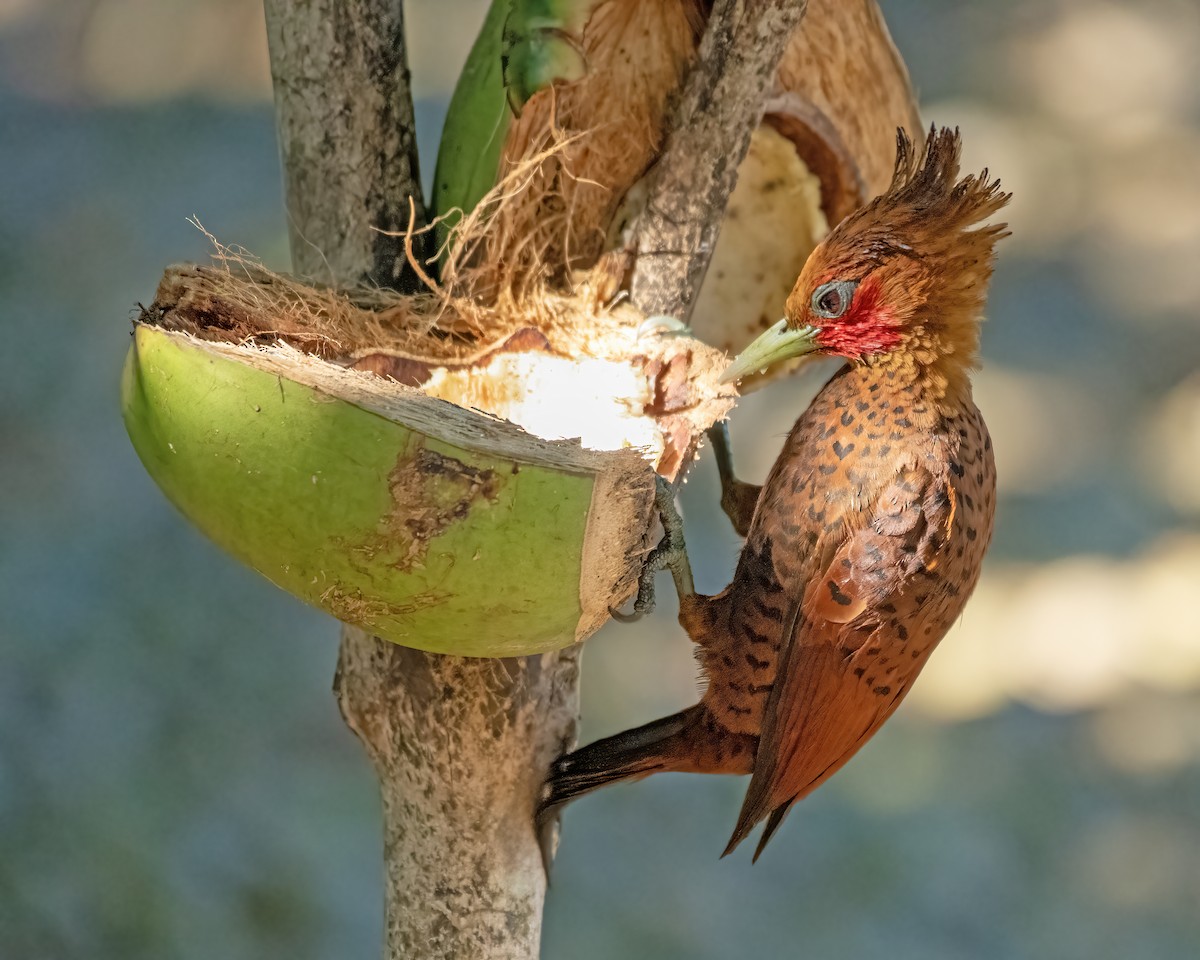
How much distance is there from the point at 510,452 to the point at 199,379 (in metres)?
0.18

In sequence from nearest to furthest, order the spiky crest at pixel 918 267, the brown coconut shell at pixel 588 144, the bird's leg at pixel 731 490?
1. the spiky crest at pixel 918 267
2. the brown coconut shell at pixel 588 144
3. the bird's leg at pixel 731 490

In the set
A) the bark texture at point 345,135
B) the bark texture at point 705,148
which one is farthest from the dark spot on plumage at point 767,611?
the bark texture at point 345,135

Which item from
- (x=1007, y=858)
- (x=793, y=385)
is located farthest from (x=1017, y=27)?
(x=1007, y=858)

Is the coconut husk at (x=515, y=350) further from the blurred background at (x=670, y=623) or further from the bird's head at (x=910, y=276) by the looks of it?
the blurred background at (x=670, y=623)

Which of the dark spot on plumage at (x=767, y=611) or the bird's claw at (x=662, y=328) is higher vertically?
Answer: the bird's claw at (x=662, y=328)

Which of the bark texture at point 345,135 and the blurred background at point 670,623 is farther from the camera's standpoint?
the blurred background at point 670,623

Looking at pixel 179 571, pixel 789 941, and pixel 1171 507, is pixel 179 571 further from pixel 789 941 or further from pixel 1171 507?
pixel 1171 507

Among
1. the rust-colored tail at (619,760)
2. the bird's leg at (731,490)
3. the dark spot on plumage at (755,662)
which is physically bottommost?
the rust-colored tail at (619,760)

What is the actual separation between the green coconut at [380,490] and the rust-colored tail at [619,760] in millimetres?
211

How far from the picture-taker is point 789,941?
2.03 meters

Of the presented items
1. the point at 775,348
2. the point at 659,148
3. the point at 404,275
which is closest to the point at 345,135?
the point at 404,275

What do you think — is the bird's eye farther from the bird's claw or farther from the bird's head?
the bird's claw

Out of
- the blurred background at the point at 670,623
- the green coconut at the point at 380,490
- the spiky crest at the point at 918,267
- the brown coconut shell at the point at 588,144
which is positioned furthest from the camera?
the blurred background at the point at 670,623

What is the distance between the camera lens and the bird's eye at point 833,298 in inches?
34.0
